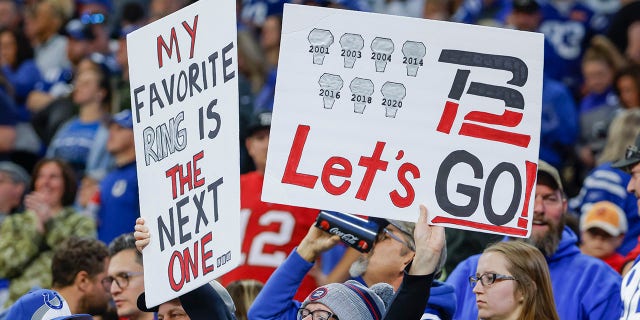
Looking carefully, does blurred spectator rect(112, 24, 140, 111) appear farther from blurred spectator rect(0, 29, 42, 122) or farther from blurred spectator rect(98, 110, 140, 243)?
blurred spectator rect(0, 29, 42, 122)

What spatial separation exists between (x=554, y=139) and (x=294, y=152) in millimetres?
5626

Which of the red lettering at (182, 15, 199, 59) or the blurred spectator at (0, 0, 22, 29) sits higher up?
the red lettering at (182, 15, 199, 59)

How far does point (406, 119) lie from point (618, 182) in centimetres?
291

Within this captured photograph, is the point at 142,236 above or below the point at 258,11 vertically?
above

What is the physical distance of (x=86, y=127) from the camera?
39.5ft

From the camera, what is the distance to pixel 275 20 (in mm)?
12727

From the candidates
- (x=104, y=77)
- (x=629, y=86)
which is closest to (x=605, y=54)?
(x=629, y=86)

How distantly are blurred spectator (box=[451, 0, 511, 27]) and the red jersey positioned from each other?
4.21m

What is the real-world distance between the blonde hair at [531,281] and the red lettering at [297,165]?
36.0 inches

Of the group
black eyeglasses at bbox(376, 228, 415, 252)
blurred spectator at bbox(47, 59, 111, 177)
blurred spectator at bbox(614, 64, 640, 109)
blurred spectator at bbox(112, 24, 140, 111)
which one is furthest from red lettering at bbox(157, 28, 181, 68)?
blurred spectator at bbox(47, 59, 111, 177)

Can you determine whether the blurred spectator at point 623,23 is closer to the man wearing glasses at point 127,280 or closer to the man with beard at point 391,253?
the man with beard at point 391,253

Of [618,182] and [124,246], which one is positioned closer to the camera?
[124,246]

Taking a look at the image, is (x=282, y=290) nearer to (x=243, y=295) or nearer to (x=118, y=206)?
(x=243, y=295)

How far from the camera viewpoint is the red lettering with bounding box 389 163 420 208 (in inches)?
230
